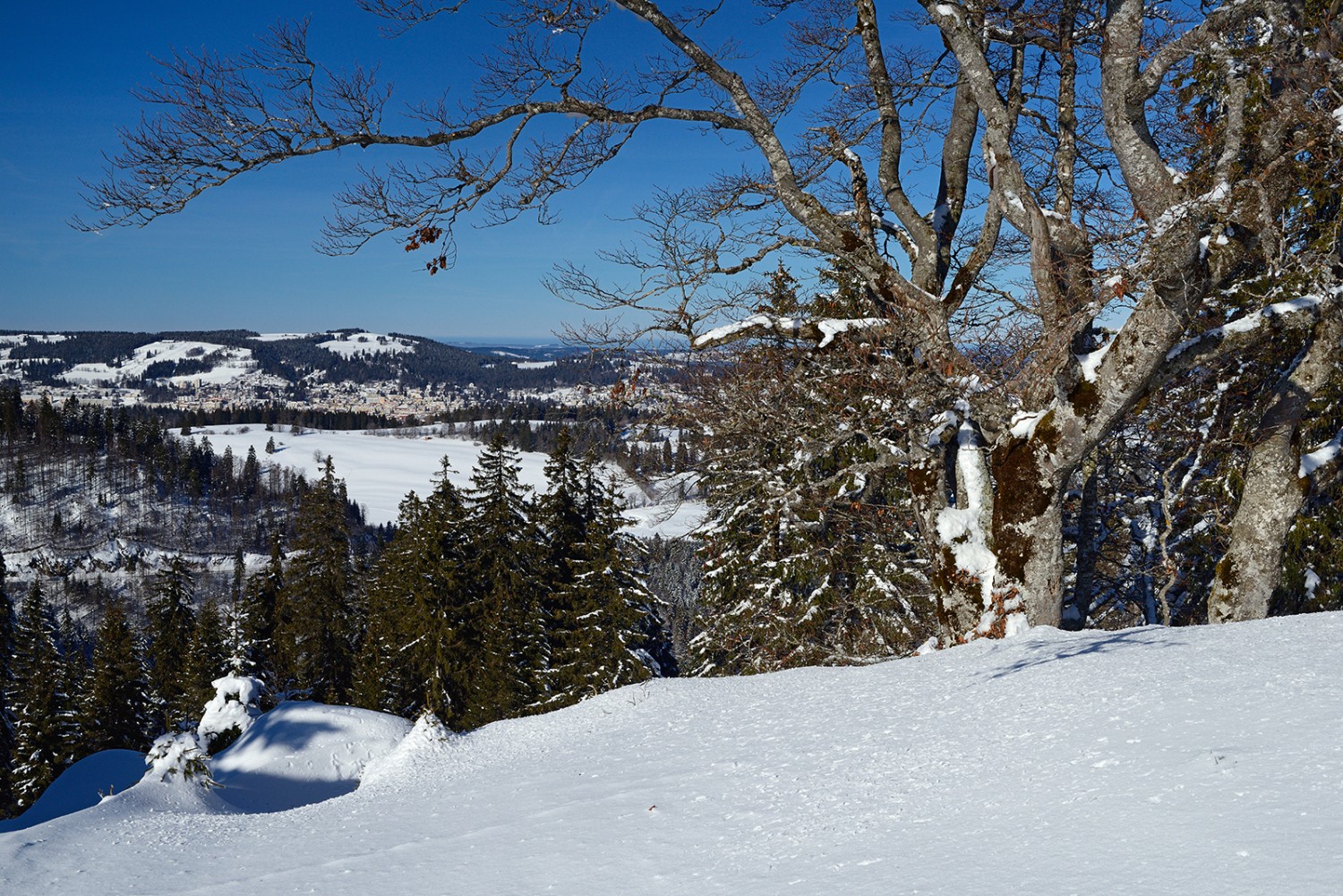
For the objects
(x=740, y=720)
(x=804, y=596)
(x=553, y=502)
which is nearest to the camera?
(x=740, y=720)

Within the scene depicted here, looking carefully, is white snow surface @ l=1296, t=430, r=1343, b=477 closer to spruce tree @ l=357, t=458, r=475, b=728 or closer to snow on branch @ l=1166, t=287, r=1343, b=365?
snow on branch @ l=1166, t=287, r=1343, b=365

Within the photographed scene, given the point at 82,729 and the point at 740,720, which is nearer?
the point at 740,720

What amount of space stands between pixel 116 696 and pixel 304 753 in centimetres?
3001

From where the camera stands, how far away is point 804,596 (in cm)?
1547

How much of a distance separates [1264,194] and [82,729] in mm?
38636

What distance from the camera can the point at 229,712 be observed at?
13906mm

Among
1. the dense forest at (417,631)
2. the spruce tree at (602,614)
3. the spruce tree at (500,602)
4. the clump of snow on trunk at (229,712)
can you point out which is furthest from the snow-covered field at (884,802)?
the spruce tree at (500,602)

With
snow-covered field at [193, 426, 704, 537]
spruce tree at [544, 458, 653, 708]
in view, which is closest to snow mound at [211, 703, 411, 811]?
spruce tree at [544, 458, 653, 708]

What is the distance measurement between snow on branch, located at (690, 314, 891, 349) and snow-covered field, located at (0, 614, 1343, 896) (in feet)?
9.87

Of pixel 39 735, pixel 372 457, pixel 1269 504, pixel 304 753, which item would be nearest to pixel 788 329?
pixel 1269 504

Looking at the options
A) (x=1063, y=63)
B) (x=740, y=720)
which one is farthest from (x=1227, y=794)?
(x=1063, y=63)

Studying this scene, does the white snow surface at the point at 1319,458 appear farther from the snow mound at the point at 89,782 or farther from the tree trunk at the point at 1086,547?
the snow mound at the point at 89,782

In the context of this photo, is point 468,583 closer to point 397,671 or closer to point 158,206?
point 397,671

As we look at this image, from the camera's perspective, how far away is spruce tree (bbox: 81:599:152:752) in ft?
102
